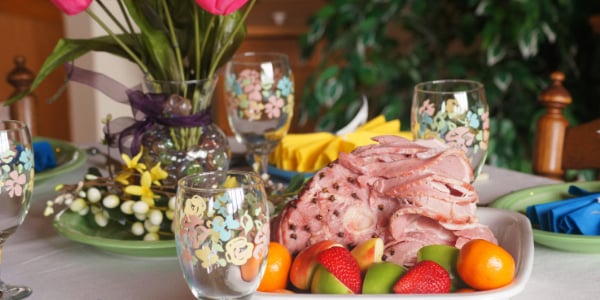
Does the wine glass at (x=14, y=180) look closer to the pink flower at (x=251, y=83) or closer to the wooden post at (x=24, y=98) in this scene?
the pink flower at (x=251, y=83)

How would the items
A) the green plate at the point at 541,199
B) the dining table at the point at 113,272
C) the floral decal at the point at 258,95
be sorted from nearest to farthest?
the dining table at the point at 113,272
the green plate at the point at 541,199
the floral decal at the point at 258,95

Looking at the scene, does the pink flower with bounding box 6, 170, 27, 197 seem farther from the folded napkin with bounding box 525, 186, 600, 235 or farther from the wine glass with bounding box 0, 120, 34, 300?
the folded napkin with bounding box 525, 186, 600, 235

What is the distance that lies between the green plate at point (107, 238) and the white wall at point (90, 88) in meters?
1.65

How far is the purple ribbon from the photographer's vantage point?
4.24 feet

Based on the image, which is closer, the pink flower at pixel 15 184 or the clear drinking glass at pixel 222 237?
the clear drinking glass at pixel 222 237

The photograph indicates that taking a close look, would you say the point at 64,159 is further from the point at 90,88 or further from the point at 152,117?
the point at 90,88

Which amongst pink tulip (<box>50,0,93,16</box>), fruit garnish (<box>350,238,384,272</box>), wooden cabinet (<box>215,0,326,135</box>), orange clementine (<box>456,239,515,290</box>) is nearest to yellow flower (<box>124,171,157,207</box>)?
pink tulip (<box>50,0,93,16</box>)

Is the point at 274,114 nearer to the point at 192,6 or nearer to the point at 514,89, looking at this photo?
the point at 192,6

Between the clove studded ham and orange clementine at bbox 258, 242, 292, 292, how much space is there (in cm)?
6

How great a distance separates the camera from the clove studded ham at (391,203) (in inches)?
39.5

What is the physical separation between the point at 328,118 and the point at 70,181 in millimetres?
1621

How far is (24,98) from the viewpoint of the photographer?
2104 millimetres

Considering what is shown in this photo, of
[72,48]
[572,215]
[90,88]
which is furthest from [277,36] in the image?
[572,215]

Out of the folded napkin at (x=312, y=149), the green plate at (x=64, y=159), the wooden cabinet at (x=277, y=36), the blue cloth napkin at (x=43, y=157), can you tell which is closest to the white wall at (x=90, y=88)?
the wooden cabinet at (x=277, y=36)
